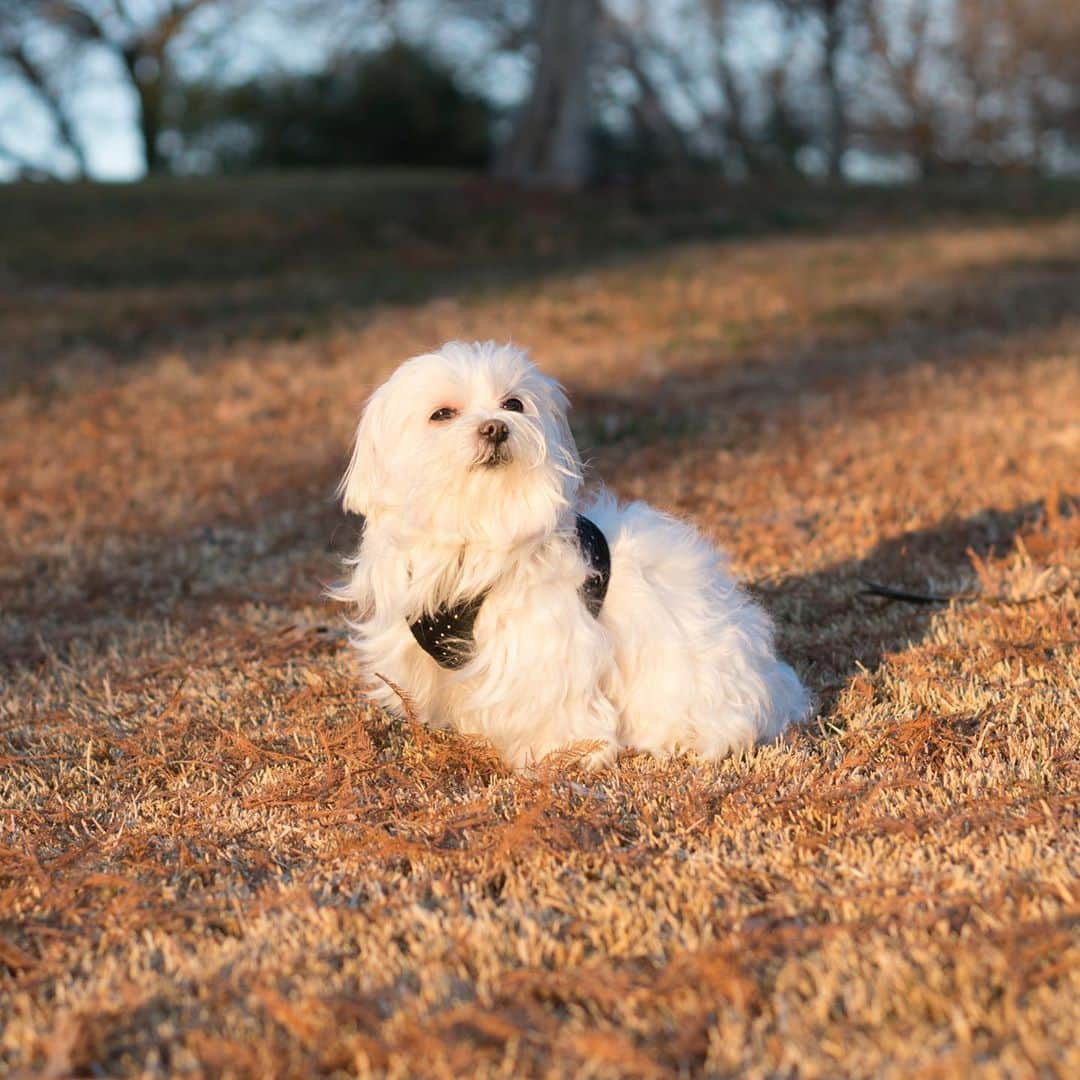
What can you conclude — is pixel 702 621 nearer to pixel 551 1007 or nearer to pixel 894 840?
pixel 894 840

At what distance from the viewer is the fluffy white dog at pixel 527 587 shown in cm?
390

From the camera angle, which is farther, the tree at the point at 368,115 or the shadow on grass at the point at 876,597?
the tree at the point at 368,115

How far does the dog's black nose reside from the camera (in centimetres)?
378

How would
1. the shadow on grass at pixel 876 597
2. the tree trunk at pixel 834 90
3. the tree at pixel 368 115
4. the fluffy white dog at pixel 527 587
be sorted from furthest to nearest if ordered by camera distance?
the tree trunk at pixel 834 90
the tree at pixel 368 115
the shadow on grass at pixel 876 597
the fluffy white dog at pixel 527 587

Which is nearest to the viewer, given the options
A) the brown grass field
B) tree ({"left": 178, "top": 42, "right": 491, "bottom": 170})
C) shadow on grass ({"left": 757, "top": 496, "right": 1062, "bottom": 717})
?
the brown grass field

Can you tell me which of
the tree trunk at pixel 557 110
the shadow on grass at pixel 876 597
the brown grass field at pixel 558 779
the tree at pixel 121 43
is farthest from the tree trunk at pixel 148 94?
the shadow on grass at pixel 876 597

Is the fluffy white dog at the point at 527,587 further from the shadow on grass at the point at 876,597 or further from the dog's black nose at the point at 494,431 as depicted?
the shadow on grass at the point at 876,597

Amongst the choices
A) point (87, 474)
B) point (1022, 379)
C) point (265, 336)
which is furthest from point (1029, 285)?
point (87, 474)

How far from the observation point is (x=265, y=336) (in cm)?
1366

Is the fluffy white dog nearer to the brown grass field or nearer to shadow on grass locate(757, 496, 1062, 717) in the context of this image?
the brown grass field

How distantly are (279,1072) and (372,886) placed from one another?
2.68 ft

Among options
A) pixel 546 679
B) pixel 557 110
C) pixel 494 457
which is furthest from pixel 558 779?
pixel 557 110

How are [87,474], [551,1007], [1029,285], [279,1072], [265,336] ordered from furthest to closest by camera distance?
[1029,285] < [265,336] < [87,474] < [551,1007] < [279,1072]

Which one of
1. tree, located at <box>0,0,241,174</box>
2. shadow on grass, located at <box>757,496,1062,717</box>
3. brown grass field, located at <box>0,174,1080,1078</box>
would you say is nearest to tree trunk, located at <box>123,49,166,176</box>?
tree, located at <box>0,0,241,174</box>
